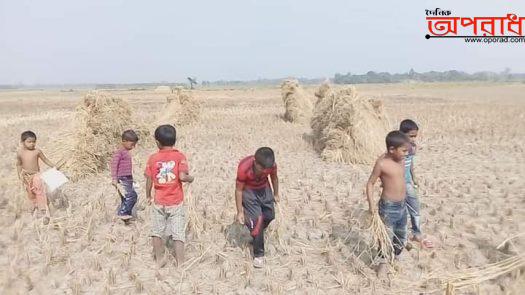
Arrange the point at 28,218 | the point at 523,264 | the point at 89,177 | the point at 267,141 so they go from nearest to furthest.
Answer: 1. the point at 523,264
2. the point at 28,218
3. the point at 89,177
4. the point at 267,141

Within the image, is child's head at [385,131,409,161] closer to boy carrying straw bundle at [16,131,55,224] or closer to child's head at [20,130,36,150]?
boy carrying straw bundle at [16,131,55,224]

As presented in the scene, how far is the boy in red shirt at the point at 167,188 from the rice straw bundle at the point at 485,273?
2652 millimetres

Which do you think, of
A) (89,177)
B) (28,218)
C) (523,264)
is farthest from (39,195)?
(523,264)

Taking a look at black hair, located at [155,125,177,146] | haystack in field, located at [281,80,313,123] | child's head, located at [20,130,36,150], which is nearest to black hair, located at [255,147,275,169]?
black hair, located at [155,125,177,146]

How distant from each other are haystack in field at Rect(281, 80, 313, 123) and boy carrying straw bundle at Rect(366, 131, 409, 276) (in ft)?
43.7

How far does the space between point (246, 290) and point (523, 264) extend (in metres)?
2.64

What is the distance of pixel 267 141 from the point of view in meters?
12.5

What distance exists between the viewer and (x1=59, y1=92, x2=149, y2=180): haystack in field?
845cm

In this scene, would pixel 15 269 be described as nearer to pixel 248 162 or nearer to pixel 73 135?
pixel 248 162

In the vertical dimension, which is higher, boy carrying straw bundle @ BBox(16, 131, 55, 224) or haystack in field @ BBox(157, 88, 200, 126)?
haystack in field @ BBox(157, 88, 200, 126)

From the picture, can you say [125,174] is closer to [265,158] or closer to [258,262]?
[258,262]

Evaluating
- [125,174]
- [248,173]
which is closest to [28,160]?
[125,174]

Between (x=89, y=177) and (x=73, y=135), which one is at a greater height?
(x=73, y=135)

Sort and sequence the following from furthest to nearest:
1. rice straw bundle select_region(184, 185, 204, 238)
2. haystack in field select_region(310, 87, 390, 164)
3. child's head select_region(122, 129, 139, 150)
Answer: haystack in field select_region(310, 87, 390, 164), child's head select_region(122, 129, 139, 150), rice straw bundle select_region(184, 185, 204, 238)
